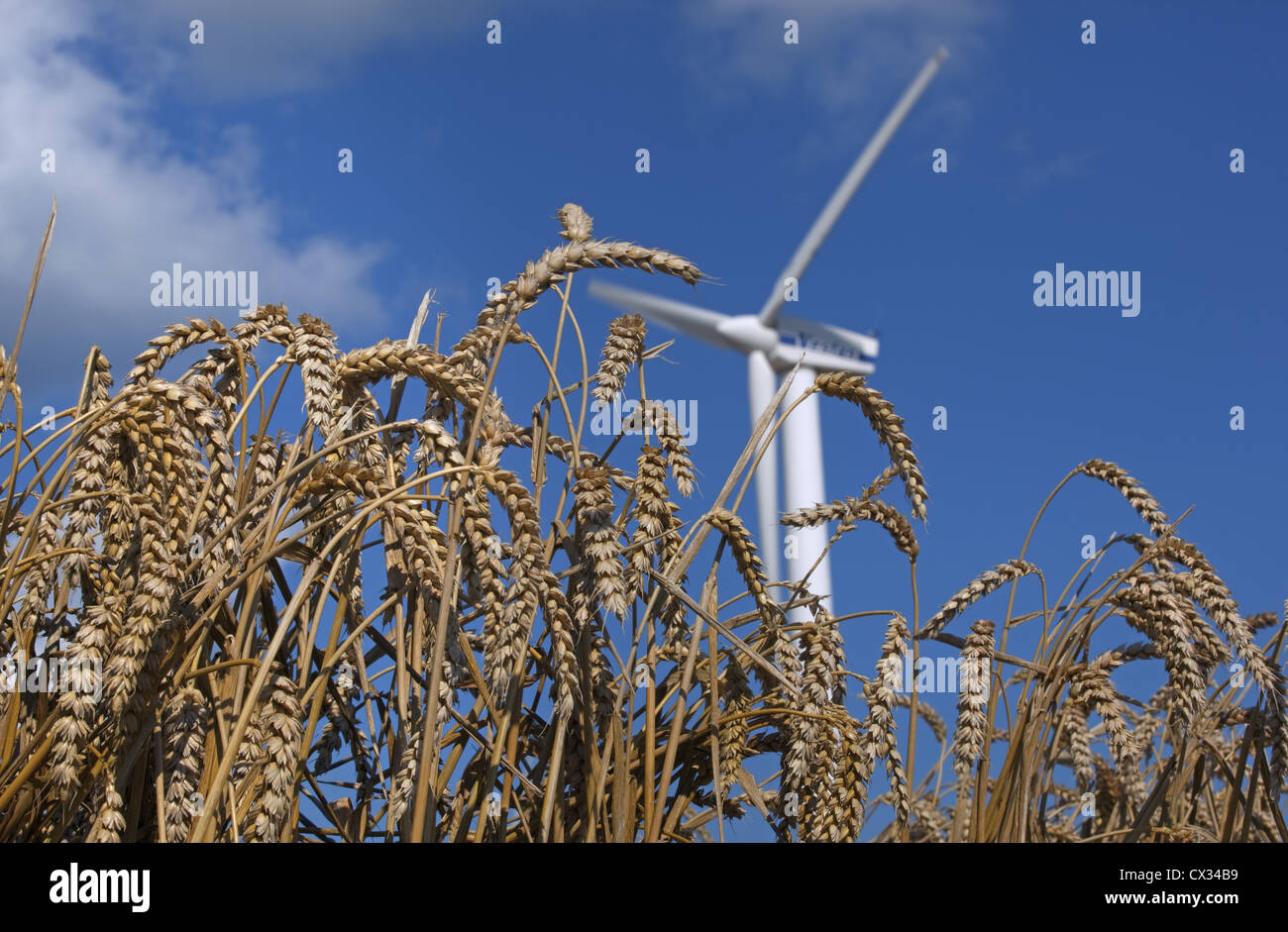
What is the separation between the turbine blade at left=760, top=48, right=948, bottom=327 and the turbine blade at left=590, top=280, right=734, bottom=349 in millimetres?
1146

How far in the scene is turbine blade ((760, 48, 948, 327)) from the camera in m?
22.3

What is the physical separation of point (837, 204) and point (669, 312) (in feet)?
14.5

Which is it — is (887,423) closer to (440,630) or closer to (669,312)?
(440,630)

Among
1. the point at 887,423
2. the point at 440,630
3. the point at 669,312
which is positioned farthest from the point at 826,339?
the point at 440,630

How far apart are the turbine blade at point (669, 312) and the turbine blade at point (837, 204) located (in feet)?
3.76

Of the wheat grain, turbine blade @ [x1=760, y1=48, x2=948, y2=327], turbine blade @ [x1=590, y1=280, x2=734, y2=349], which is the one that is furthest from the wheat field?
turbine blade @ [x1=760, y1=48, x2=948, y2=327]

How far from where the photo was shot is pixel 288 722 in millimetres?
2004

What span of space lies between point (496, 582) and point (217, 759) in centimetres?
94

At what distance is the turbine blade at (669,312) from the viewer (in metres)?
20.1

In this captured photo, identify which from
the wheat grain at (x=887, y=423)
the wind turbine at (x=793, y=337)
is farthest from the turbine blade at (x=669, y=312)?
the wheat grain at (x=887, y=423)

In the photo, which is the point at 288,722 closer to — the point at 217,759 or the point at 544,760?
the point at 217,759

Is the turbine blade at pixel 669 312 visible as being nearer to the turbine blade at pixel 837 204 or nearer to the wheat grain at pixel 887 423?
the turbine blade at pixel 837 204

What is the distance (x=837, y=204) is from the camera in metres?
22.3

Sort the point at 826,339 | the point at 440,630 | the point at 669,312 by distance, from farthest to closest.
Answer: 1. the point at 826,339
2. the point at 669,312
3. the point at 440,630
